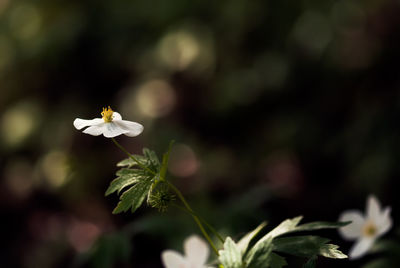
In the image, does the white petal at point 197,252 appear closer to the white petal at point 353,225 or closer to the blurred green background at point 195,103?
the white petal at point 353,225

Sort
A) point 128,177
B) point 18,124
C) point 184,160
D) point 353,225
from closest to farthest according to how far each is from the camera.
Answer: point 128,177 → point 353,225 → point 184,160 → point 18,124

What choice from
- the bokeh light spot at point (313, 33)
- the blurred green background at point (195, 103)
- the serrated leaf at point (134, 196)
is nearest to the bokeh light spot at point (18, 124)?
the blurred green background at point (195, 103)

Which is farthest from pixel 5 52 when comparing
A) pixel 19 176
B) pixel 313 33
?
pixel 313 33

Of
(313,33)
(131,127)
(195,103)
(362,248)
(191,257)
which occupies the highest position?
(195,103)

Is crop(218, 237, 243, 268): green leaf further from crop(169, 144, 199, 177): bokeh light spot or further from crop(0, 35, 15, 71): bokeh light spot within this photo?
crop(0, 35, 15, 71): bokeh light spot

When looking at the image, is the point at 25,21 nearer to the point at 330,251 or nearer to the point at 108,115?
the point at 108,115

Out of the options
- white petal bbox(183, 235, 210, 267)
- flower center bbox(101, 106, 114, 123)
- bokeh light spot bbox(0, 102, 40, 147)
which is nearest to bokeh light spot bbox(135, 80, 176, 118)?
bokeh light spot bbox(0, 102, 40, 147)

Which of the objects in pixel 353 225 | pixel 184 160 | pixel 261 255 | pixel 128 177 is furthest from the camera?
pixel 184 160
